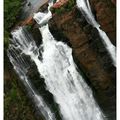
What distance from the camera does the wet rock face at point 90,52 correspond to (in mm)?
17344

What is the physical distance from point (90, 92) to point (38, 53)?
101 inches

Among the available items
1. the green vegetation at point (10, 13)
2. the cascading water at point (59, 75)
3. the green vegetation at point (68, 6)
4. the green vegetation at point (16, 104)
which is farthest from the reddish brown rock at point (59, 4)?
the green vegetation at point (16, 104)

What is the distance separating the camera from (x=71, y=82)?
17.6 m

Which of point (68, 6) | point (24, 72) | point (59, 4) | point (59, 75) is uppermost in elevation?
point (59, 4)

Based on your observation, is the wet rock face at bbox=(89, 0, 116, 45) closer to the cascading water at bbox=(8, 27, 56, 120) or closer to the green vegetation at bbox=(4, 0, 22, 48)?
the cascading water at bbox=(8, 27, 56, 120)

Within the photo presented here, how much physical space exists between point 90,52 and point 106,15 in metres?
1.55

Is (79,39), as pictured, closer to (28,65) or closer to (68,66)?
(68,66)

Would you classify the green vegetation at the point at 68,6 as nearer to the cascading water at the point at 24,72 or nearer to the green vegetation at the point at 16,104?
the cascading water at the point at 24,72

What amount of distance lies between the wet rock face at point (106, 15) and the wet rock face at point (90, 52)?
1.78 ft

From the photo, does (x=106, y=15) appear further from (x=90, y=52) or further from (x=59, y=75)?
(x=59, y=75)

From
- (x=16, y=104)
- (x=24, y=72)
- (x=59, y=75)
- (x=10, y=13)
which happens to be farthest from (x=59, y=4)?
(x=16, y=104)

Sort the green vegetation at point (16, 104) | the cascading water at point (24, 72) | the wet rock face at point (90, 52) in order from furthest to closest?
1. the cascading water at point (24, 72)
2. the green vegetation at point (16, 104)
3. the wet rock face at point (90, 52)

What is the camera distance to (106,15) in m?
16.9

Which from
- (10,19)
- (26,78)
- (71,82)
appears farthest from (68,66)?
(10,19)
